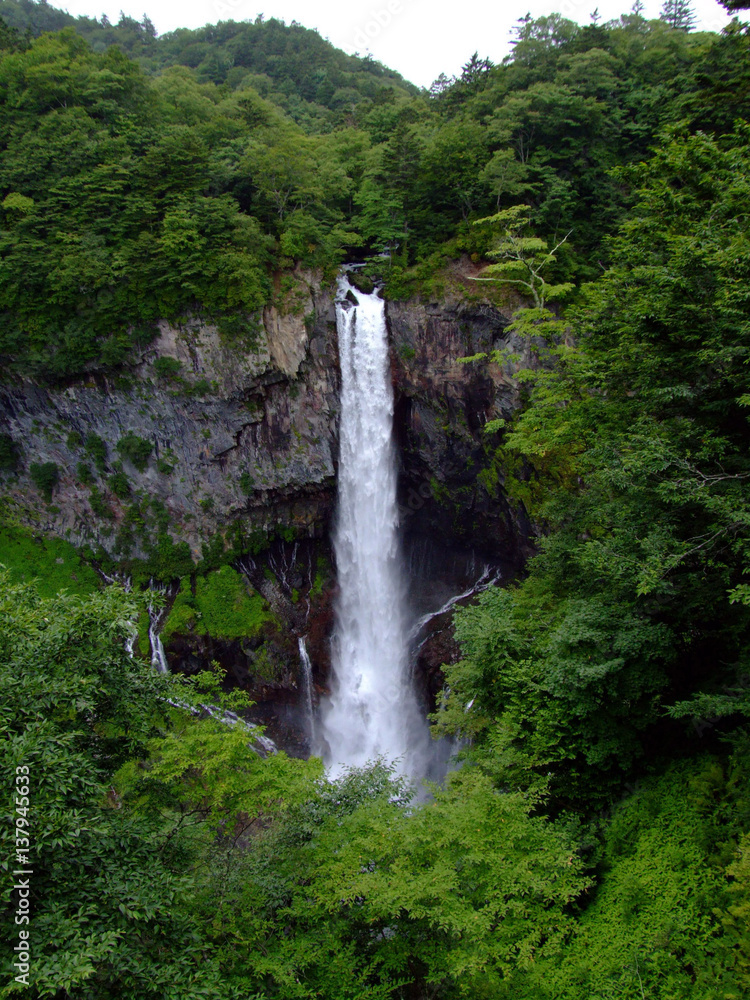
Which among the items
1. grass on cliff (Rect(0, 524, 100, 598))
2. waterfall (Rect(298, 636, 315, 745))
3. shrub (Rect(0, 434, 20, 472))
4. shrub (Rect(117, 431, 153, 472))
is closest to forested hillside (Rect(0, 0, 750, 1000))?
waterfall (Rect(298, 636, 315, 745))

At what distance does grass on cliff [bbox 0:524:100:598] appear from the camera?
21344 mm

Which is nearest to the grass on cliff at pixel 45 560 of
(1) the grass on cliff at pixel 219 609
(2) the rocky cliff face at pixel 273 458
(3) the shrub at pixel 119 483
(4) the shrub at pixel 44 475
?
(2) the rocky cliff face at pixel 273 458

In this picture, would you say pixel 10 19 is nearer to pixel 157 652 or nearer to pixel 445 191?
pixel 445 191

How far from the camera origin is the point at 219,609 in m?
21.2

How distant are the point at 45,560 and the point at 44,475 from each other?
3378mm

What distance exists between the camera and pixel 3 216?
19.5 metres

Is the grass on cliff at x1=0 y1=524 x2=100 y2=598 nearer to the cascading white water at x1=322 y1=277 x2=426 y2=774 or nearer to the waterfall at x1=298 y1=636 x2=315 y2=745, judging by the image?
the waterfall at x1=298 y1=636 x2=315 y2=745

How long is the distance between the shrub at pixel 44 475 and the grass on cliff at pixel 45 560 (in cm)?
196

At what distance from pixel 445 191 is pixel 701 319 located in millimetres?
17590

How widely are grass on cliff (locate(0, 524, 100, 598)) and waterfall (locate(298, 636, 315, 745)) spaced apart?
8.42m

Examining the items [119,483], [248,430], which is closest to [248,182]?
[248,430]

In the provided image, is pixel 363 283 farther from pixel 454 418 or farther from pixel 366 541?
pixel 366 541

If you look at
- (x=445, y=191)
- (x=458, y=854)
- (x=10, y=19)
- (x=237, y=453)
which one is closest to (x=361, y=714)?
(x=237, y=453)

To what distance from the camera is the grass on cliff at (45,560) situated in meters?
21.3
